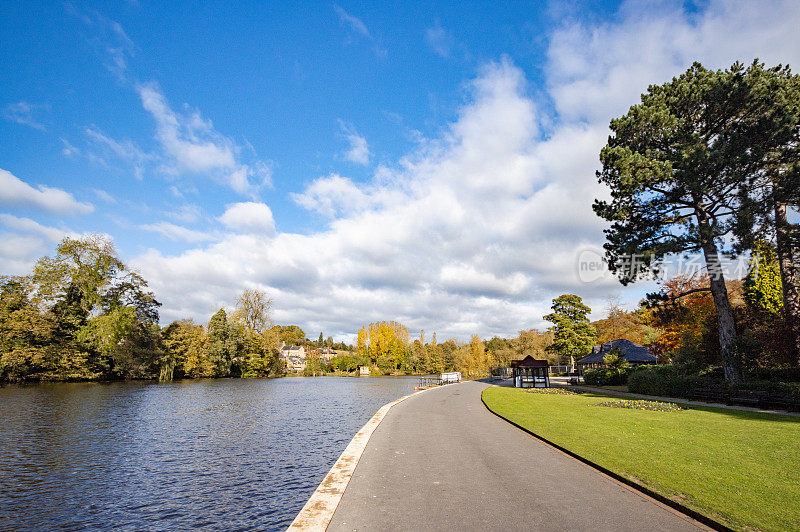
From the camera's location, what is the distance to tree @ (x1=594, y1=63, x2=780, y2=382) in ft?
65.6

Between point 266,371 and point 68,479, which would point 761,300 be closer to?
point 68,479

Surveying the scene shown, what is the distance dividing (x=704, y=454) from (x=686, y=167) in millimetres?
17008

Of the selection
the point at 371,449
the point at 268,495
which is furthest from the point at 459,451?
the point at 268,495

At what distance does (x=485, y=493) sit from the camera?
253 inches

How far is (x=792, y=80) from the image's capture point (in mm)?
20062

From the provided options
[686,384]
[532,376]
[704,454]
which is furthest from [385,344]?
[704,454]

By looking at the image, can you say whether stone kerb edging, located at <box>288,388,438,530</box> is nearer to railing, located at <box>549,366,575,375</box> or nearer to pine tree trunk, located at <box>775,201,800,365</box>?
pine tree trunk, located at <box>775,201,800,365</box>

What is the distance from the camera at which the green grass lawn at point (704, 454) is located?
217 inches

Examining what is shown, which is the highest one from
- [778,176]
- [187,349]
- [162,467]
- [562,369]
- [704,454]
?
[778,176]

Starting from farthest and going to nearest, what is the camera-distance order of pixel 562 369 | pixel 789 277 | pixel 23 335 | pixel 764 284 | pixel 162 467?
pixel 562 369, pixel 23 335, pixel 764 284, pixel 789 277, pixel 162 467

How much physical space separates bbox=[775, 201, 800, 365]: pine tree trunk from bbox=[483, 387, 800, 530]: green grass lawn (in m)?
7.11

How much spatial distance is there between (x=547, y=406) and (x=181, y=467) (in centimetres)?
1539

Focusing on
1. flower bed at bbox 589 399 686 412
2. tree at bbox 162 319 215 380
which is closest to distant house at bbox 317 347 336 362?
tree at bbox 162 319 215 380

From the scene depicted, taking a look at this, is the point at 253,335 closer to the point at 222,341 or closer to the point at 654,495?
the point at 222,341
